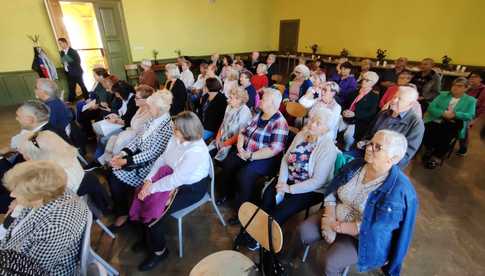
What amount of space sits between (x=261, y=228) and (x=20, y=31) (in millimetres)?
7304

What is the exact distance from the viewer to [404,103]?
194 centimetres

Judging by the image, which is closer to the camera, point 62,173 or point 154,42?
point 62,173

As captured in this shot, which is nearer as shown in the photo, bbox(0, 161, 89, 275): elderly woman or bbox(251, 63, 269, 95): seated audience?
bbox(0, 161, 89, 275): elderly woman

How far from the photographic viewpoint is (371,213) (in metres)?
1.25

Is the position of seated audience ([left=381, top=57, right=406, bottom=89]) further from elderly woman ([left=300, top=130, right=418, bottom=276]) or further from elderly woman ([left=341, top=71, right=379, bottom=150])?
elderly woman ([left=300, top=130, right=418, bottom=276])

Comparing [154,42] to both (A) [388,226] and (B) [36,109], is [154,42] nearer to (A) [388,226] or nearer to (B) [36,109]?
(B) [36,109]

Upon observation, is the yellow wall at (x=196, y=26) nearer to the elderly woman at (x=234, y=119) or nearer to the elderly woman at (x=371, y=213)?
the elderly woman at (x=234, y=119)

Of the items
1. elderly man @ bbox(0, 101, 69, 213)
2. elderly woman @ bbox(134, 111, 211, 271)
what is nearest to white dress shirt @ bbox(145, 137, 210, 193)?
elderly woman @ bbox(134, 111, 211, 271)

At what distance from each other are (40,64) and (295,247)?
6.80 metres

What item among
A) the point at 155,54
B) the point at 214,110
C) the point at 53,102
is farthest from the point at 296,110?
the point at 155,54

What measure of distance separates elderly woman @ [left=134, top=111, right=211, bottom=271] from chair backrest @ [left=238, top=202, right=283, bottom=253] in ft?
1.73

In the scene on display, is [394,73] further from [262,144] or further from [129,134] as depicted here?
[129,134]

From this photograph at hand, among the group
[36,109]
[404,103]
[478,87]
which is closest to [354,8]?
[478,87]

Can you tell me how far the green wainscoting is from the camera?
5438mm
